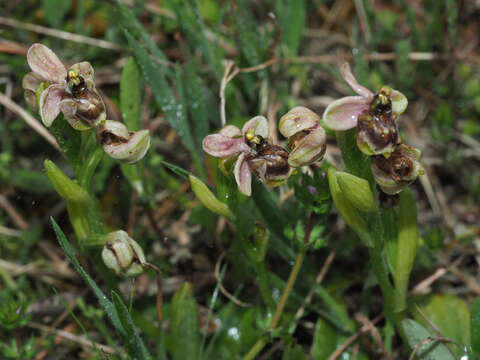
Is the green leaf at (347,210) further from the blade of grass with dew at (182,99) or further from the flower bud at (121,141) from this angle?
the blade of grass with dew at (182,99)

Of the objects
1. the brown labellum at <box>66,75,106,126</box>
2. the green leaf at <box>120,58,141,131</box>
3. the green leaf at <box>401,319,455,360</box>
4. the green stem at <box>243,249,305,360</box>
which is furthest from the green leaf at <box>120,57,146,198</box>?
the green leaf at <box>401,319,455,360</box>

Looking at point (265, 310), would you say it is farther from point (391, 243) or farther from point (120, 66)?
point (120, 66)

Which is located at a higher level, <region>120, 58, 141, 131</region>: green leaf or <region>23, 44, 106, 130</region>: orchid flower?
<region>23, 44, 106, 130</region>: orchid flower

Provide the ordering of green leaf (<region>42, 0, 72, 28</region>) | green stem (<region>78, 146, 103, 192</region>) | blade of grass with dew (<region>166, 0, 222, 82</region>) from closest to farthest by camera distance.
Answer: green stem (<region>78, 146, 103, 192</region>) < blade of grass with dew (<region>166, 0, 222, 82</region>) < green leaf (<region>42, 0, 72, 28</region>)

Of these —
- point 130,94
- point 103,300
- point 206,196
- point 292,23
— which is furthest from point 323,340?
point 292,23

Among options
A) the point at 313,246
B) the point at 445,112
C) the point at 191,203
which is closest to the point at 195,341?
the point at 313,246

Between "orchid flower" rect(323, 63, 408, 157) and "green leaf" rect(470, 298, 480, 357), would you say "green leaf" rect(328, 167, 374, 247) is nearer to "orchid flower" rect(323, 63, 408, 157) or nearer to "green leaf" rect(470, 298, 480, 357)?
"orchid flower" rect(323, 63, 408, 157)
